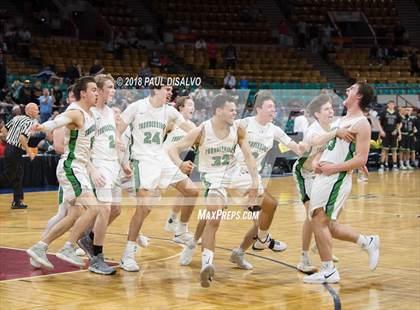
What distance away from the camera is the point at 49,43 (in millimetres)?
26484

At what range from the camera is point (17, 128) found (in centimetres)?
1533

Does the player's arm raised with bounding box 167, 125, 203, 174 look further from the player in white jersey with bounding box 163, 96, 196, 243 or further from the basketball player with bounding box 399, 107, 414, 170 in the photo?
the basketball player with bounding box 399, 107, 414, 170

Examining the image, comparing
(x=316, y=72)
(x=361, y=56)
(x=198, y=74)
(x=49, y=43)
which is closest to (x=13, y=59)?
(x=49, y=43)

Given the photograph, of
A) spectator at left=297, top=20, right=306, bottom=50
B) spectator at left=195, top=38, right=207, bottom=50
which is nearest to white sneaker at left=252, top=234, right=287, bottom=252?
spectator at left=195, top=38, right=207, bottom=50

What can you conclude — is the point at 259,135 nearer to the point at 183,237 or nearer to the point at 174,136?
the point at 183,237

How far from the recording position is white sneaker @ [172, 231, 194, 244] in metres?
10.8

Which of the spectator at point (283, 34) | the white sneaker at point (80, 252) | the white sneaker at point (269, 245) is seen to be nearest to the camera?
the white sneaker at point (269, 245)

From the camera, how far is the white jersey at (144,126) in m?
9.99

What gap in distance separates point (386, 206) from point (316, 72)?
15.1m

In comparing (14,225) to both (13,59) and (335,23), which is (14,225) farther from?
(335,23)

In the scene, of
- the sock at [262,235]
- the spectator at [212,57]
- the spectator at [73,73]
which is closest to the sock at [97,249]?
the sock at [262,235]

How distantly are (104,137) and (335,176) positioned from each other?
260 centimetres

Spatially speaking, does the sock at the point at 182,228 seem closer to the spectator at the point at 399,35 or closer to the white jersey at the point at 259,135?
the white jersey at the point at 259,135

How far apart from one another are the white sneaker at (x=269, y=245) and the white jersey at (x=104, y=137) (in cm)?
205
